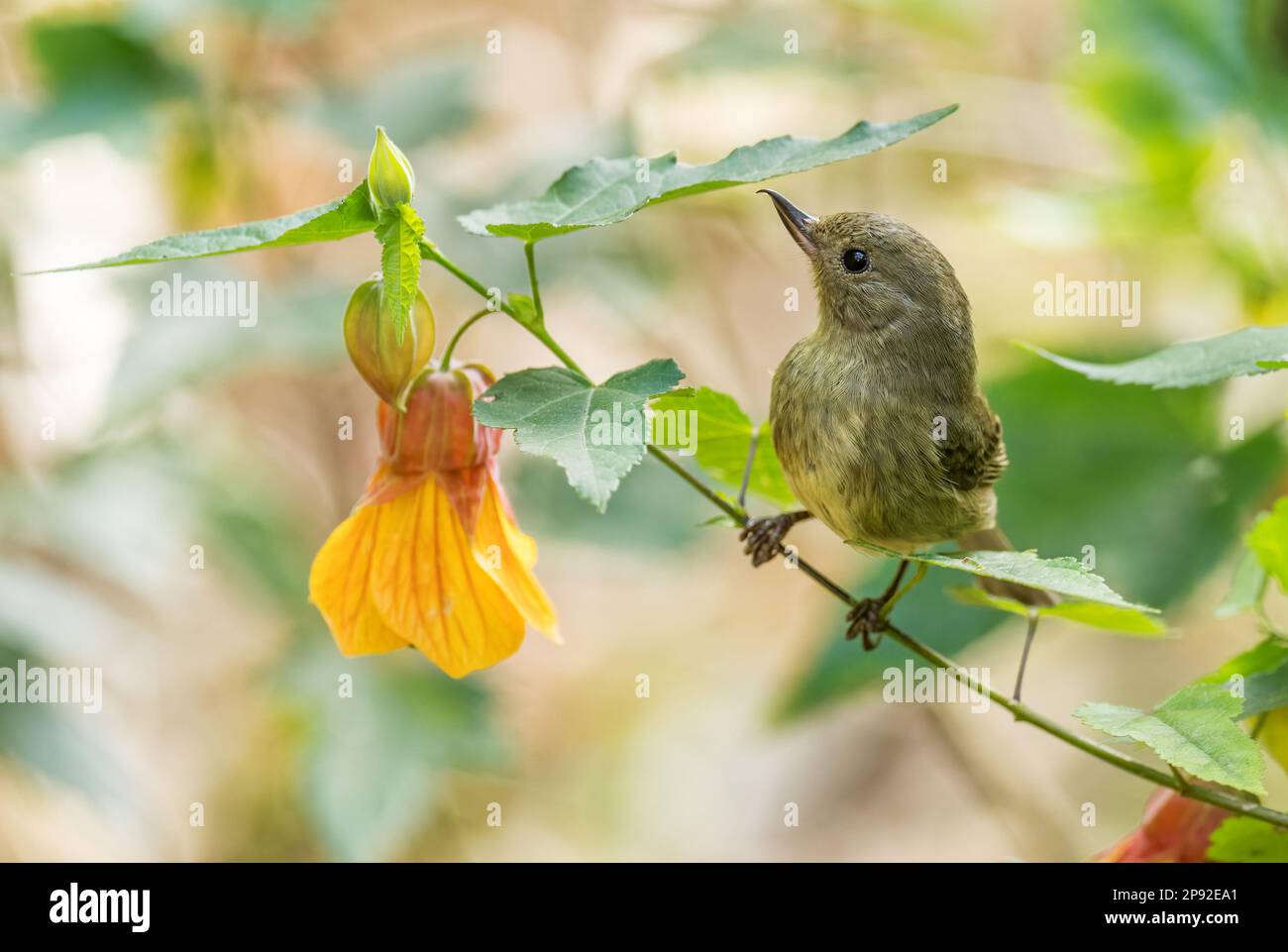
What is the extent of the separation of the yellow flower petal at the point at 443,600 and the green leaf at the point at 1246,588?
0.58 m

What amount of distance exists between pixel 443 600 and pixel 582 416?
0.63 feet

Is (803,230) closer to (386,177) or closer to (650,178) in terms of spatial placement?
(650,178)

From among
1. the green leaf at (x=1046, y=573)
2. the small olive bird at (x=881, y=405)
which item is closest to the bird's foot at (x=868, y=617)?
the small olive bird at (x=881, y=405)

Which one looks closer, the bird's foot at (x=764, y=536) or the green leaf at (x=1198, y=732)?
the green leaf at (x=1198, y=732)

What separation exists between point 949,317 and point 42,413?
73.0 inches

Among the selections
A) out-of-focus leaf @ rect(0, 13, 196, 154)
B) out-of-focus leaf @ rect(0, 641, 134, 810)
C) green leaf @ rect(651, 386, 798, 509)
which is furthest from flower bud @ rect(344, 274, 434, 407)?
out-of-focus leaf @ rect(0, 13, 196, 154)

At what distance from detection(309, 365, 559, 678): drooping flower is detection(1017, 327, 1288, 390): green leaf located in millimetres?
405

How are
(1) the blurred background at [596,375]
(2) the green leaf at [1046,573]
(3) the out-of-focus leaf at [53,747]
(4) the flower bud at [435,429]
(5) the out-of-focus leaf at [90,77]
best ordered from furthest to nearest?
(5) the out-of-focus leaf at [90,77] < (3) the out-of-focus leaf at [53,747] < (1) the blurred background at [596,375] < (4) the flower bud at [435,429] < (2) the green leaf at [1046,573]

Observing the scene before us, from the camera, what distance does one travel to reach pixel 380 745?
2.01 m

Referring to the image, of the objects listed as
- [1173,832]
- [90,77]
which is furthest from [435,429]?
[90,77]

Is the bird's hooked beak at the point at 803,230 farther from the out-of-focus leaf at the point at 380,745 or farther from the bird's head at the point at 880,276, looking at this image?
the out-of-focus leaf at the point at 380,745

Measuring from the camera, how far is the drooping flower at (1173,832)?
1.00m

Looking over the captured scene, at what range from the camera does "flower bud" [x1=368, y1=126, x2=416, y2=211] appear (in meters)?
0.78

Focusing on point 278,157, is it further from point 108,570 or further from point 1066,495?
point 1066,495
